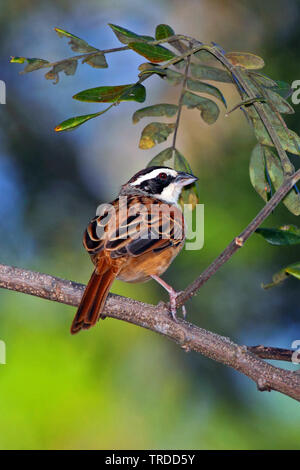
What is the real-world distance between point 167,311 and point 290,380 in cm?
74

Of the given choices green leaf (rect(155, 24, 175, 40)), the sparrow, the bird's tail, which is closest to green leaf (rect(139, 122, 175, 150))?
the sparrow

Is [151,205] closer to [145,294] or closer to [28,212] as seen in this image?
[145,294]

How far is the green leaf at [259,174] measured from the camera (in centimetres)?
357

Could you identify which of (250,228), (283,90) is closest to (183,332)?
(250,228)

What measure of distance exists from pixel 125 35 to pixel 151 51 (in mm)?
157

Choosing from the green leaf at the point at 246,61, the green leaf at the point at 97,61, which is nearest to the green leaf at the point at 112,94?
the green leaf at the point at 97,61

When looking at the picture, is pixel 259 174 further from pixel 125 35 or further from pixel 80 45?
pixel 80 45

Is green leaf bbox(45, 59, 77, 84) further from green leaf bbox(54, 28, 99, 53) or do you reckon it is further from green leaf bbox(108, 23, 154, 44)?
green leaf bbox(108, 23, 154, 44)

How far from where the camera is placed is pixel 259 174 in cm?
359

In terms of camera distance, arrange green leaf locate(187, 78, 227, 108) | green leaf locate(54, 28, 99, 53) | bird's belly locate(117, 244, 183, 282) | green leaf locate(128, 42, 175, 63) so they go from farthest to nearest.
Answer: bird's belly locate(117, 244, 183, 282), green leaf locate(187, 78, 227, 108), green leaf locate(54, 28, 99, 53), green leaf locate(128, 42, 175, 63)

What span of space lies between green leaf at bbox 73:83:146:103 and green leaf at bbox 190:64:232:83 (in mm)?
732

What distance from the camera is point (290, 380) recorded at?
11.1 feet

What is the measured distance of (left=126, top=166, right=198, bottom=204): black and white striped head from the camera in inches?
196

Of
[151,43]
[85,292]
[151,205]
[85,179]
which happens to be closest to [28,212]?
[85,179]
